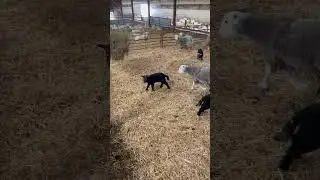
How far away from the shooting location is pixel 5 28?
3.45 metres

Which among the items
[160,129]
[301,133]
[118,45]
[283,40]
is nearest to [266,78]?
[283,40]

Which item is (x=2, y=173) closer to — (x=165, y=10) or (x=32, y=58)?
(x=32, y=58)

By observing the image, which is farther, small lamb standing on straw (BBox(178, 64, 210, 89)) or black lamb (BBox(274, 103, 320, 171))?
small lamb standing on straw (BBox(178, 64, 210, 89))

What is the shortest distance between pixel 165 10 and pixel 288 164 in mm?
35789

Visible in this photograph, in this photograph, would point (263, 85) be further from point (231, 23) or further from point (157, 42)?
point (157, 42)

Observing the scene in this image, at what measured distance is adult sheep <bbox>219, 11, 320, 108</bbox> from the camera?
3043 mm

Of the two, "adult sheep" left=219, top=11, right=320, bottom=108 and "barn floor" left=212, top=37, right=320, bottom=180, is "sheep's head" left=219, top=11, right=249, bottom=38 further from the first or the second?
"barn floor" left=212, top=37, right=320, bottom=180

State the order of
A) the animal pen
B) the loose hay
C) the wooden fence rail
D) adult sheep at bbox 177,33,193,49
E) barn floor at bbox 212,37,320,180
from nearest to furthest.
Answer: barn floor at bbox 212,37,320,180 < the animal pen < the loose hay < adult sheep at bbox 177,33,193,49 < the wooden fence rail

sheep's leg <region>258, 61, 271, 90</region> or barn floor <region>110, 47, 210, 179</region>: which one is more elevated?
sheep's leg <region>258, 61, 271, 90</region>

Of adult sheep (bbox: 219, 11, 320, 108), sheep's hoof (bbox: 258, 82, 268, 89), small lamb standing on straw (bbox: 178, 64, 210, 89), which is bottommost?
small lamb standing on straw (bbox: 178, 64, 210, 89)

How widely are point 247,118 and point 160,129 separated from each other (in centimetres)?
335

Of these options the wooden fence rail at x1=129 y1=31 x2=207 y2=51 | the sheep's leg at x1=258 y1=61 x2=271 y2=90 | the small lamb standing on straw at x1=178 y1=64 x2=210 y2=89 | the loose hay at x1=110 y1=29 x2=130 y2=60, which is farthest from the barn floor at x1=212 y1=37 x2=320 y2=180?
the wooden fence rail at x1=129 y1=31 x2=207 y2=51

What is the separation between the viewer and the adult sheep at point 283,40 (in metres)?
3.04

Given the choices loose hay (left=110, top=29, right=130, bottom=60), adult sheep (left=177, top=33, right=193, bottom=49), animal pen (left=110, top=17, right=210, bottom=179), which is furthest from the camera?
adult sheep (left=177, top=33, right=193, bottom=49)
